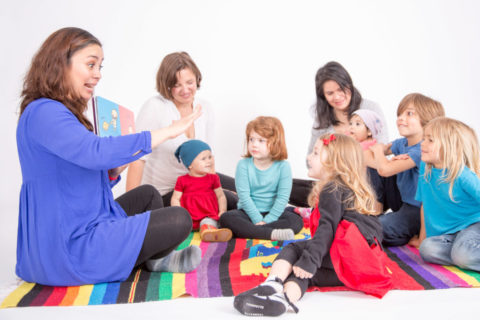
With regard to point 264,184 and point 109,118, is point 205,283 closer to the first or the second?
point 109,118

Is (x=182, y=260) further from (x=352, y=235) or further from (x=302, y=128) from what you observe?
(x=302, y=128)

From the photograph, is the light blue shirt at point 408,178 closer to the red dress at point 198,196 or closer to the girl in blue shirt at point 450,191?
the girl in blue shirt at point 450,191

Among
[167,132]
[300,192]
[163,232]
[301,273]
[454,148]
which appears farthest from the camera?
[300,192]

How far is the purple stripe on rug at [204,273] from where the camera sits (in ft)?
6.43

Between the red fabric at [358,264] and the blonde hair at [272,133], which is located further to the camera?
the blonde hair at [272,133]

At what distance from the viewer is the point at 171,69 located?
3.16 metres

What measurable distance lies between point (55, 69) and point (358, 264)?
1.51 m

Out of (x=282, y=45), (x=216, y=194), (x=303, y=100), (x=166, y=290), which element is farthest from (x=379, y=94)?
(x=166, y=290)

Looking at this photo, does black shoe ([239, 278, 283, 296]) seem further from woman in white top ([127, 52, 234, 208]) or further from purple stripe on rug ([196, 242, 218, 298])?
woman in white top ([127, 52, 234, 208])

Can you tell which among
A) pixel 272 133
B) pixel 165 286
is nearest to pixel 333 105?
pixel 272 133

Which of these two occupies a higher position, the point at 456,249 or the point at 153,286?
the point at 456,249

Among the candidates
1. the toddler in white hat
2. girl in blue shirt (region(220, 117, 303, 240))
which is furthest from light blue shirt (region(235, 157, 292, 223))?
the toddler in white hat

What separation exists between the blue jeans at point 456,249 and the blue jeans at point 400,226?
0.30 metres

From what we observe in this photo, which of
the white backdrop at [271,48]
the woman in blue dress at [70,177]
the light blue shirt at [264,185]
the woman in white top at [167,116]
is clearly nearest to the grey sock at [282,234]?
the light blue shirt at [264,185]
